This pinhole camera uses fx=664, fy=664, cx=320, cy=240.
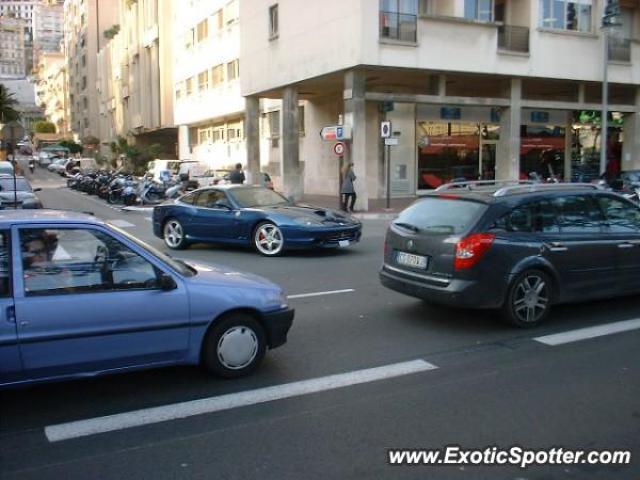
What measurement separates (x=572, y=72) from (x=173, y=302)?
25254 millimetres

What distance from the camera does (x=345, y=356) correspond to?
5848 mm

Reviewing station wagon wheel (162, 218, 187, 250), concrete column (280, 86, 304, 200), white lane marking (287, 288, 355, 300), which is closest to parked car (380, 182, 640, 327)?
white lane marking (287, 288, 355, 300)

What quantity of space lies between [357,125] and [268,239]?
1128 centimetres

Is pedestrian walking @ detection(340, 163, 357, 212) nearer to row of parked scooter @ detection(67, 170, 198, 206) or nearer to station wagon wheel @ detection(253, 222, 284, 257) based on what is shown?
row of parked scooter @ detection(67, 170, 198, 206)

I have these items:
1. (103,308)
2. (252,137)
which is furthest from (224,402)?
(252,137)

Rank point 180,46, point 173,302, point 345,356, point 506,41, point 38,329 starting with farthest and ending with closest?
point 180,46 → point 506,41 → point 345,356 → point 173,302 → point 38,329

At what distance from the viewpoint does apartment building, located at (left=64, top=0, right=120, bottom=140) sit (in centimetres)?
8969

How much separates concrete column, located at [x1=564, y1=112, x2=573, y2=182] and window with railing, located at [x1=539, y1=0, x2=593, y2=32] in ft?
16.8

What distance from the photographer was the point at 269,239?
1224 cm

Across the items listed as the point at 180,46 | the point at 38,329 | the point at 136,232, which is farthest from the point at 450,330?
the point at 180,46

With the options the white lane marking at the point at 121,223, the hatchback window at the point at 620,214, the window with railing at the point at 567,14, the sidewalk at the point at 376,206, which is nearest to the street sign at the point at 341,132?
the sidewalk at the point at 376,206

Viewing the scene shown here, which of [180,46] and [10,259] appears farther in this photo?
[180,46]

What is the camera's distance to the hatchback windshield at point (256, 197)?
12733 mm

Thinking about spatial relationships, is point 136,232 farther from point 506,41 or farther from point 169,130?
point 169,130
